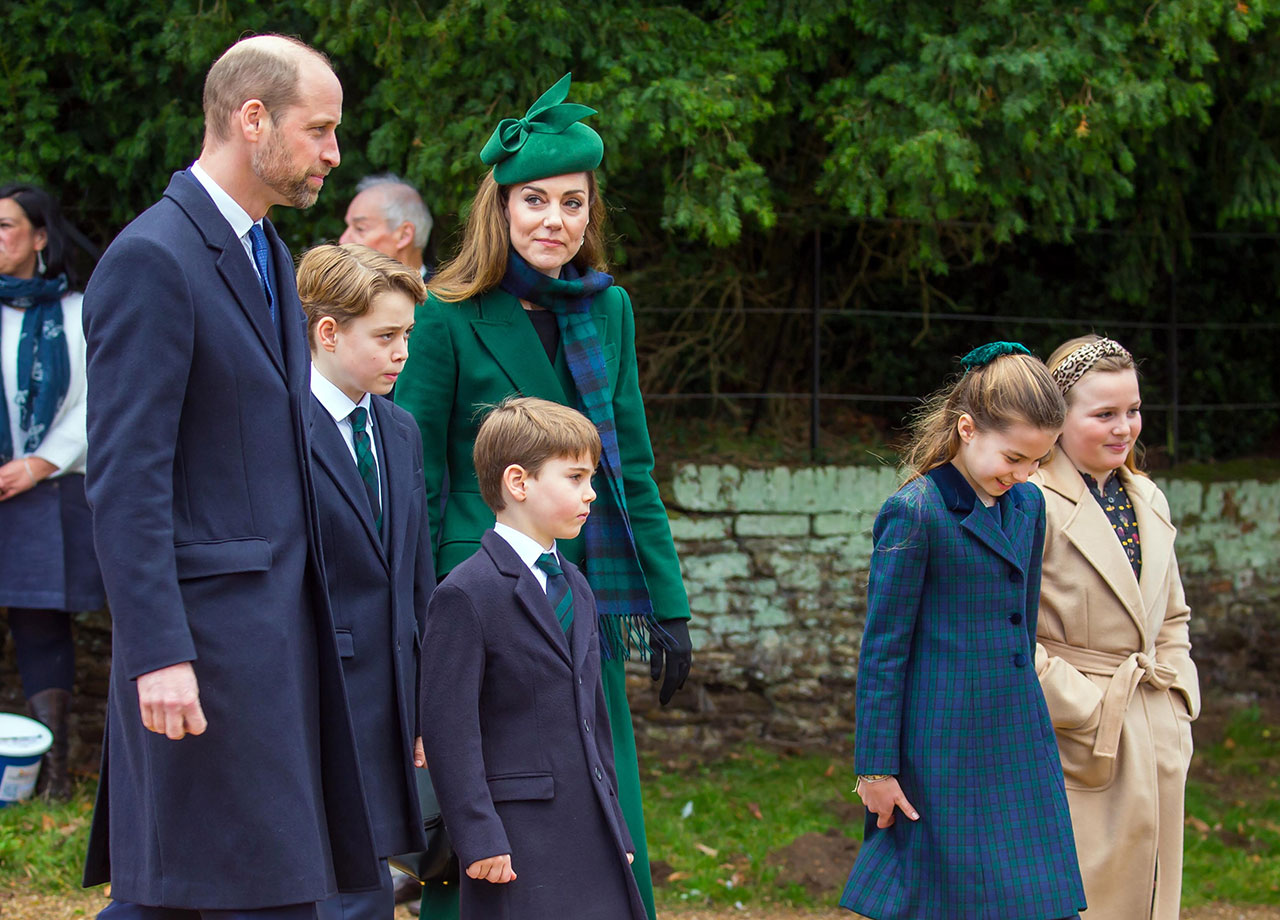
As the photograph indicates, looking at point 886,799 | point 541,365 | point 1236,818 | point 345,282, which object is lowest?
point 1236,818

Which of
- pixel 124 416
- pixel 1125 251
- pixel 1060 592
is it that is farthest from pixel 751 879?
pixel 1125 251

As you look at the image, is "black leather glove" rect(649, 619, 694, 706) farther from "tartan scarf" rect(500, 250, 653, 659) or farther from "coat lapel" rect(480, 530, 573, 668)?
"coat lapel" rect(480, 530, 573, 668)

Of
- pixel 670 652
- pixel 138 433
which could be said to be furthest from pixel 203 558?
pixel 670 652

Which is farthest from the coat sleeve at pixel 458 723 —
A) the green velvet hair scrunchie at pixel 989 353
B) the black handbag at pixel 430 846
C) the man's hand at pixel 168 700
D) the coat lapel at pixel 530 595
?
the green velvet hair scrunchie at pixel 989 353

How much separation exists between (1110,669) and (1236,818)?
2922mm

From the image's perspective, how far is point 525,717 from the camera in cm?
280

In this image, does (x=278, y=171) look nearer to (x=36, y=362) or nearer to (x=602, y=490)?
(x=602, y=490)

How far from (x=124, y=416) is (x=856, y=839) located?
389cm

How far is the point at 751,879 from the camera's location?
17.0 ft

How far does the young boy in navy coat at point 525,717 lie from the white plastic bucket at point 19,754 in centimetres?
303

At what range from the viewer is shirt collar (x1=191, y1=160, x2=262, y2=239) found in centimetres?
258

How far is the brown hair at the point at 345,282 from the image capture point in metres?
3.05

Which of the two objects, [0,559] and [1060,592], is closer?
[1060,592]

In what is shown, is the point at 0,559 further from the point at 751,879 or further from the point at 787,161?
the point at 787,161
